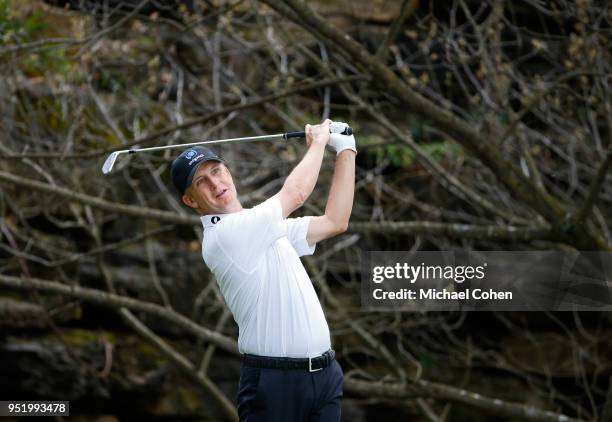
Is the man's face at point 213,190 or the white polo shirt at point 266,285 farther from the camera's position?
the man's face at point 213,190

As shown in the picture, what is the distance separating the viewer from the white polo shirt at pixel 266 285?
2.61m

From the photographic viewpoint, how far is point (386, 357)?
19.0 ft

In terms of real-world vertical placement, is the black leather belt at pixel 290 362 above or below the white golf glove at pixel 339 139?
below

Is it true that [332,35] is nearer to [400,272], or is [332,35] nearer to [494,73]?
[494,73]

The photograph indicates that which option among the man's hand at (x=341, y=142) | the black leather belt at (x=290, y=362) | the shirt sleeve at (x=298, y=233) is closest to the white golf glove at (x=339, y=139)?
the man's hand at (x=341, y=142)

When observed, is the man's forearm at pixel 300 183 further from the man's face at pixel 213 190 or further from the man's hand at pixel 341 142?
the man's face at pixel 213 190

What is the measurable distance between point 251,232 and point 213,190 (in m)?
0.26

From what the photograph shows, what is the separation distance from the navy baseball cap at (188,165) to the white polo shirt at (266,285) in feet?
0.61

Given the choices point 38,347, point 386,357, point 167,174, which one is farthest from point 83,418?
point 386,357

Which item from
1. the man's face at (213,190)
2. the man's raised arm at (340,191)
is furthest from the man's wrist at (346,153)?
the man's face at (213,190)

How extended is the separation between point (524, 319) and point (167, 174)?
13.3 ft

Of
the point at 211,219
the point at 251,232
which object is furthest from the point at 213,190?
the point at 251,232

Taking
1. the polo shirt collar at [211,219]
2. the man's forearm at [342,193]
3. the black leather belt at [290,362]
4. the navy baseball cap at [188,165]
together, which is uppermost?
the navy baseball cap at [188,165]

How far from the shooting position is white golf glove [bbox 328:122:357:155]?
2727 mm
